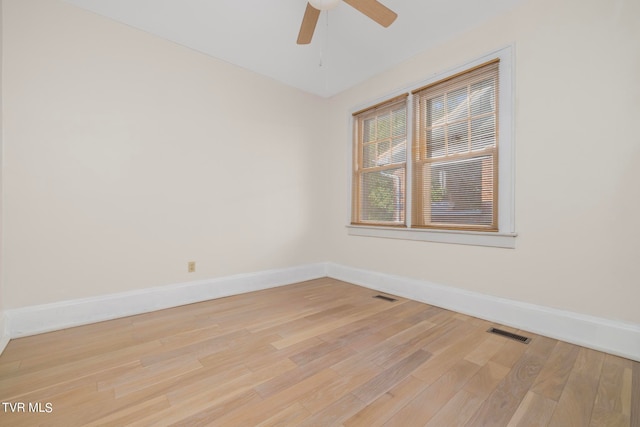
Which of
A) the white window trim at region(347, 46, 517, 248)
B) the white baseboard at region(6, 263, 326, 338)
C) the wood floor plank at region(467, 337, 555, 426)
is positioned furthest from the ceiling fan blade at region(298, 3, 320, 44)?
the wood floor plank at region(467, 337, 555, 426)

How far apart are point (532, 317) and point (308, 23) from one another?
9.49ft

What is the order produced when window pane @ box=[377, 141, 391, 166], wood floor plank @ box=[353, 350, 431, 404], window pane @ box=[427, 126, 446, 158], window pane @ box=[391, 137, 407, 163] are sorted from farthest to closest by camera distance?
window pane @ box=[377, 141, 391, 166], window pane @ box=[391, 137, 407, 163], window pane @ box=[427, 126, 446, 158], wood floor plank @ box=[353, 350, 431, 404]

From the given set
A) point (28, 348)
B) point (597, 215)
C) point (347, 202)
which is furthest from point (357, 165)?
point (28, 348)

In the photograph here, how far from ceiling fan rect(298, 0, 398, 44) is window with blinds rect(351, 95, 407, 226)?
117cm

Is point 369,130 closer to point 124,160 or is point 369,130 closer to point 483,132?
point 483,132

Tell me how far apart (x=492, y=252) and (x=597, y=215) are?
0.72 metres

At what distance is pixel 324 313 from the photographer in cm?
248

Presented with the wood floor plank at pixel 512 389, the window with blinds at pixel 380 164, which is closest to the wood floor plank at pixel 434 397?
the wood floor plank at pixel 512 389

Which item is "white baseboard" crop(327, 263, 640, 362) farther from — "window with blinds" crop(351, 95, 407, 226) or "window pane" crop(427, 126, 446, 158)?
"window pane" crop(427, 126, 446, 158)

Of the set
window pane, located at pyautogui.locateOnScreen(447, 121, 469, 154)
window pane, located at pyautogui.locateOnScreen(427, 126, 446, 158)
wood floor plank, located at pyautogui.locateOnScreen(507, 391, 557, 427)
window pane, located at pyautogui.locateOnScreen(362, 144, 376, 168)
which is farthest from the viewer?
window pane, located at pyautogui.locateOnScreen(362, 144, 376, 168)

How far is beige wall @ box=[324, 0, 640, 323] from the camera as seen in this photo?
1.75m

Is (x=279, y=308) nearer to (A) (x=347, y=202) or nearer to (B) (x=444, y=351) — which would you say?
(B) (x=444, y=351)

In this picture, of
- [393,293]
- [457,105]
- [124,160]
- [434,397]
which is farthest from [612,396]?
[124,160]

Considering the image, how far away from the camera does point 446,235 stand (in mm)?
2639
